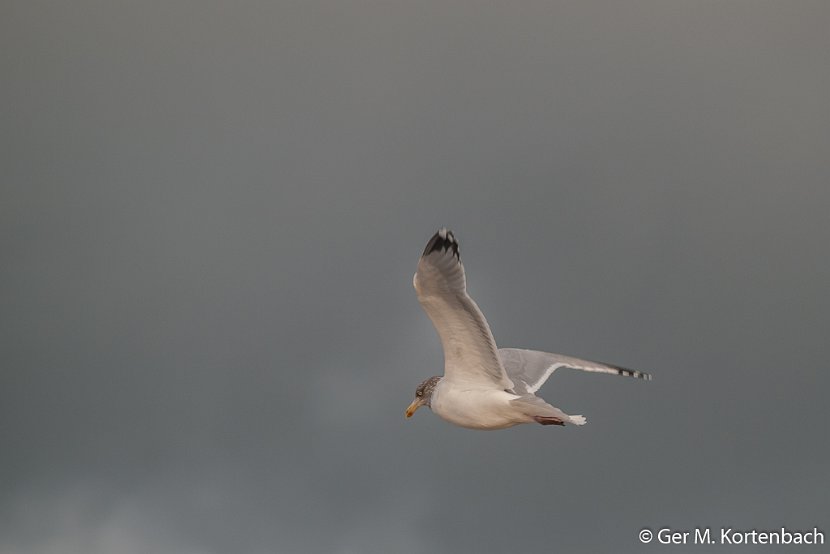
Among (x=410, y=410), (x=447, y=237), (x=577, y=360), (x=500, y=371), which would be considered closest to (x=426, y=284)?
(x=447, y=237)

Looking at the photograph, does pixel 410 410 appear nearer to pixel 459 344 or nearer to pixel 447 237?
pixel 459 344

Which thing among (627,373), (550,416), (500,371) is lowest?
(550,416)

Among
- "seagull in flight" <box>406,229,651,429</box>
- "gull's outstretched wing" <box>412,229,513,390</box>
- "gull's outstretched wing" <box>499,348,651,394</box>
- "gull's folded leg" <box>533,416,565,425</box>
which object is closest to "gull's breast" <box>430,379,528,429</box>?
"seagull in flight" <box>406,229,651,429</box>

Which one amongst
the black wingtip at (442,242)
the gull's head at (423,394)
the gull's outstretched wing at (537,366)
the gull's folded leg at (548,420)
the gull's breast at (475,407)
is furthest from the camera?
the gull's outstretched wing at (537,366)

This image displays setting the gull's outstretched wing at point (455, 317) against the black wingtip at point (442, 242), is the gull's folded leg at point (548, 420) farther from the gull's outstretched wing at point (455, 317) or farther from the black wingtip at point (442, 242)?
the black wingtip at point (442, 242)

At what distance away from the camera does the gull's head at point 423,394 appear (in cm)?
1423

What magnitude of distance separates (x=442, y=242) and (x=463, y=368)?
1913mm

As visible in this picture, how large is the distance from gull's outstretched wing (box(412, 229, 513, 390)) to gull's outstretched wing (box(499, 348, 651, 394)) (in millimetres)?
1226

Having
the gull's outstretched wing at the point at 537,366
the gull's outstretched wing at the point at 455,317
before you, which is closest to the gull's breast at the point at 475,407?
the gull's outstretched wing at the point at 455,317

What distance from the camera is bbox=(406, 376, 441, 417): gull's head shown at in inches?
560

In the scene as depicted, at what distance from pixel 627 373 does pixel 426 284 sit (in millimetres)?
4437

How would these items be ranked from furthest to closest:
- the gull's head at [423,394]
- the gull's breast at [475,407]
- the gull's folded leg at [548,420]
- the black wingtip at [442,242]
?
1. the gull's head at [423,394]
2. the gull's breast at [475,407]
3. the black wingtip at [442,242]
4. the gull's folded leg at [548,420]

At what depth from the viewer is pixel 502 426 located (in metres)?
12.9

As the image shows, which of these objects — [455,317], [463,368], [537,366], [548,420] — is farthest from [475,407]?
[537,366]
